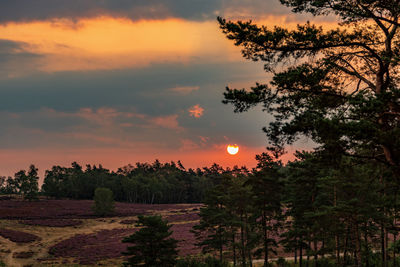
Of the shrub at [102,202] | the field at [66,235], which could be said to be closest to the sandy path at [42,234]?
the field at [66,235]

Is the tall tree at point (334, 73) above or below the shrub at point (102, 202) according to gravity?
above

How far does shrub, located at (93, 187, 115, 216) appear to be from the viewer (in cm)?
8931

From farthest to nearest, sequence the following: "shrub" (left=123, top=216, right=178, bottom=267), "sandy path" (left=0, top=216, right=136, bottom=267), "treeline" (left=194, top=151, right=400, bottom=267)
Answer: "sandy path" (left=0, top=216, right=136, bottom=267)
"shrub" (left=123, top=216, right=178, bottom=267)
"treeline" (left=194, top=151, right=400, bottom=267)

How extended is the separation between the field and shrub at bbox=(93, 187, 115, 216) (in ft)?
7.48

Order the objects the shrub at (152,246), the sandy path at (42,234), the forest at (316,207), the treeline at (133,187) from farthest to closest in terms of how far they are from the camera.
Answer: the treeline at (133,187) → the sandy path at (42,234) → the shrub at (152,246) → the forest at (316,207)

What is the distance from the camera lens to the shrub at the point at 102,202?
89312mm

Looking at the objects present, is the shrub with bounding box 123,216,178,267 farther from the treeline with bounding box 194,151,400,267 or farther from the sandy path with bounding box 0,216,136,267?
the sandy path with bounding box 0,216,136,267

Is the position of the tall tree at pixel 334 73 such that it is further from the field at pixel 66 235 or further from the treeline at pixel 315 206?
the field at pixel 66 235

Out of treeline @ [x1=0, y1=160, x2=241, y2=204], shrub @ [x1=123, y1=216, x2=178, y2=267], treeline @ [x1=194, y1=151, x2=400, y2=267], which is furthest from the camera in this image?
treeline @ [x1=0, y1=160, x2=241, y2=204]

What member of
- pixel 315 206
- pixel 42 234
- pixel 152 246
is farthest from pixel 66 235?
pixel 315 206

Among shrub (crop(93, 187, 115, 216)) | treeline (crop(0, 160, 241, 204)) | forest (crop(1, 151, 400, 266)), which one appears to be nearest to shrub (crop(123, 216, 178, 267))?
forest (crop(1, 151, 400, 266))

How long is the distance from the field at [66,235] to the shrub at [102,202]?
2.28 m

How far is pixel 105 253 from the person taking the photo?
4722 cm

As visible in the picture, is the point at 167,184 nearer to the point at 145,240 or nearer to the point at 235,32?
the point at 145,240
